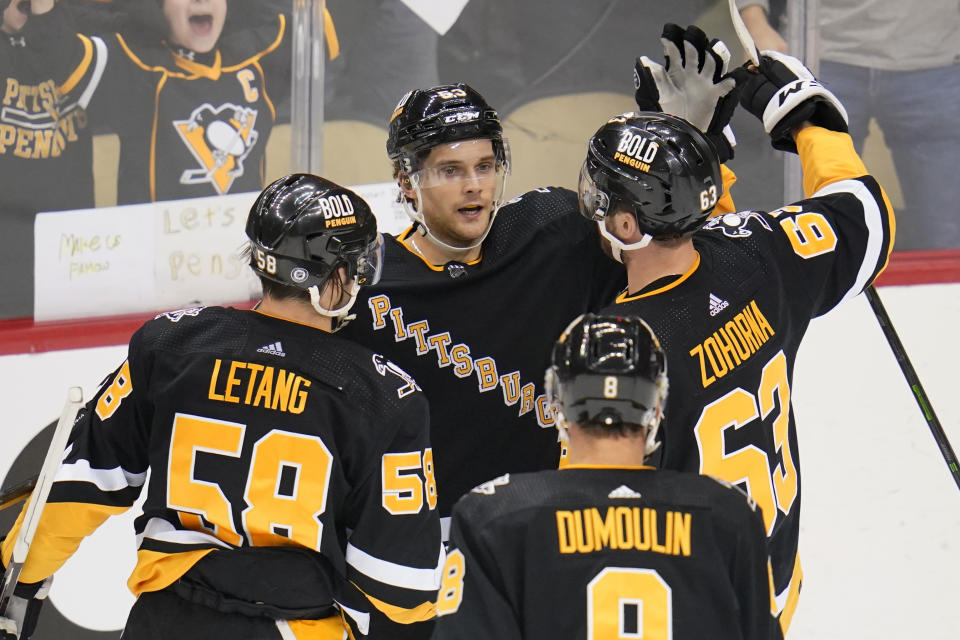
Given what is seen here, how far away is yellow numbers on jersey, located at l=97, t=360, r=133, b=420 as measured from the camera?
7.36 ft

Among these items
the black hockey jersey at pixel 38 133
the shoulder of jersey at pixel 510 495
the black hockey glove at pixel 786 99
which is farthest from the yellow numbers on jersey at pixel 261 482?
the black hockey jersey at pixel 38 133

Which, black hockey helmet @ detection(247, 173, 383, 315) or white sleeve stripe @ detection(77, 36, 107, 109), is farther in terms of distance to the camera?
white sleeve stripe @ detection(77, 36, 107, 109)

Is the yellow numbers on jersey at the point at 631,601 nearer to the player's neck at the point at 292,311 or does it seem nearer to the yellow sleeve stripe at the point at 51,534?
the player's neck at the point at 292,311

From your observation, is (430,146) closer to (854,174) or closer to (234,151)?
(854,174)

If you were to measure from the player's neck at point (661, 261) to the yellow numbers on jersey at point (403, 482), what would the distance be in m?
0.47

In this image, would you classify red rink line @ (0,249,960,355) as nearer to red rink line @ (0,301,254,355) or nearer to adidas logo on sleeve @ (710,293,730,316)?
red rink line @ (0,301,254,355)

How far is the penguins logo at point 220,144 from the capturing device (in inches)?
168

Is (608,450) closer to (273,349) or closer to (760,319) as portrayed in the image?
(760,319)

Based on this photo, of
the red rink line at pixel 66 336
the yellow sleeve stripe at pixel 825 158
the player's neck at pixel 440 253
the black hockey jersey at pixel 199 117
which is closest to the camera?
the yellow sleeve stripe at pixel 825 158

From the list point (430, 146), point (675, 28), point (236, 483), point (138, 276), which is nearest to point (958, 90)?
point (675, 28)

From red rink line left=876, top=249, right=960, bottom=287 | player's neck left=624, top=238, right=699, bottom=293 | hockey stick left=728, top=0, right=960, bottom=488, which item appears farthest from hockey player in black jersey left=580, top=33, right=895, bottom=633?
red rink line left=876, top=249, right=960, bottom=287

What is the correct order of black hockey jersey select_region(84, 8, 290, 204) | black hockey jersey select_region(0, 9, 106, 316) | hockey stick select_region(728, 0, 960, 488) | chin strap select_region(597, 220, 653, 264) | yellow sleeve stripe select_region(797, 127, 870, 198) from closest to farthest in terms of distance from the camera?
chin strap select_region(597, 220, 653, 264) < yellow sleeve stripe select_region(797, 127, 870, 198) < hockey stick select_region(728, 0, 960, 488) < black hockey jersey select_region(0, 9, 106, 316) < black hockey jersey select_region(84, 8, 290, 204)

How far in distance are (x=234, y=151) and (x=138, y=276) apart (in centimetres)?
52

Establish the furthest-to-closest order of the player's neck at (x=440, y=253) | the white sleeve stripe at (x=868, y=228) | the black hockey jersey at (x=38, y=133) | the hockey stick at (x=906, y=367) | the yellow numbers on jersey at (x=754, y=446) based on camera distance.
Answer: the black hockey jersey at (x=38, y=133), the hockey stick at (x=906, y=367), the player's neck at (x=440, y=253), the white sleeve stripe at (x=868, y=228), the yellow numbers on jersey at (x=754, y=446)
